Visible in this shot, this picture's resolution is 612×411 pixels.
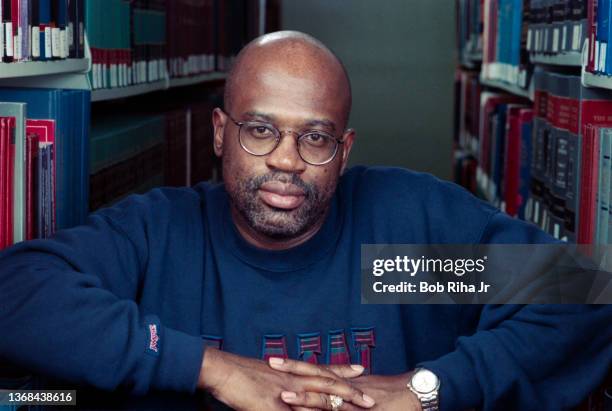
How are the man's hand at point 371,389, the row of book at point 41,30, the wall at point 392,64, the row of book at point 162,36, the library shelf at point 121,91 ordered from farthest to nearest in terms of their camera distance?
1. the wall at point 392,64
2. the row of book at point 162,36
3. the library shelf at point 121,91
4. the row of book at point 41,30
5. the man's hand at point 371,389

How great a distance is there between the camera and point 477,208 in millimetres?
1765

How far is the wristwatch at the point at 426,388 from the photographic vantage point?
1547 millimetres

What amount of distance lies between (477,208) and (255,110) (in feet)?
1.45

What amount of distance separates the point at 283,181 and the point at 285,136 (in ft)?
0.25

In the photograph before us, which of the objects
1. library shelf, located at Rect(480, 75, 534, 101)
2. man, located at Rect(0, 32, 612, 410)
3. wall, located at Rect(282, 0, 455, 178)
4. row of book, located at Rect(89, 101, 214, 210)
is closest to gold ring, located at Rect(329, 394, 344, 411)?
man, located at Rect(0, 32, 612, 410)

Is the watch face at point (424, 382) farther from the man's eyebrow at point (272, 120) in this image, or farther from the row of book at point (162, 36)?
the row of book at point (162, 36)

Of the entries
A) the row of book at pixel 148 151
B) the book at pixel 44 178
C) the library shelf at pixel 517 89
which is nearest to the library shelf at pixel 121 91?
the row of book at pixel 148 151

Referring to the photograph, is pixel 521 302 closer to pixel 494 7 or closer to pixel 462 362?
pixel 462 362

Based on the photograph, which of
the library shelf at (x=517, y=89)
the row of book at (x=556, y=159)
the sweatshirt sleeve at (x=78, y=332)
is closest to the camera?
the sweatshirt sleeve at (x=78, y=332)

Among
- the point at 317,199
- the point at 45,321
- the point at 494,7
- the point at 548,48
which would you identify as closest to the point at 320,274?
the point at 317,199

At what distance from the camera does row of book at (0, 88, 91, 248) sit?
5.07ft

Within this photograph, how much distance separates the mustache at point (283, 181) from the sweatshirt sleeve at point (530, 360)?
351mm

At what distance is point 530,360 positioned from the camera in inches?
61.9

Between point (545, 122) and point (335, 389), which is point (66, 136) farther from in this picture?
point (545, 122)
